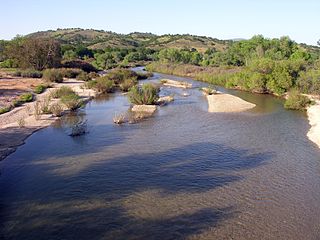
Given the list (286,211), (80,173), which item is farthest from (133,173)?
(286,211)

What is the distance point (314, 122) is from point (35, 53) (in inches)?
2207

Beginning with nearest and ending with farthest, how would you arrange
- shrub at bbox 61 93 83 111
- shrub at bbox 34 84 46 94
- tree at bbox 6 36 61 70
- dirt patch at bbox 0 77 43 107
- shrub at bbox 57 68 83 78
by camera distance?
shrub at bbox 61 93 83 111, dirt patch at bbox 0 77 43 107, shrub at bbox 34 84 46 94, shrub at bbox 57 68 83 78, tree at bbox 6 36 61 70

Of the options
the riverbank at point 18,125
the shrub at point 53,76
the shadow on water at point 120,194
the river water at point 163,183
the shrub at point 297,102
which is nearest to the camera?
the shadow on water at point 120,194

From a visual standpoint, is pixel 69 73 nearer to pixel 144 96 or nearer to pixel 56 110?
pixel 144 96

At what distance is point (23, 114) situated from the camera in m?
33.1

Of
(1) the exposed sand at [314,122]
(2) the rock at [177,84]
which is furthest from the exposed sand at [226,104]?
(2) the rock at [177,84]

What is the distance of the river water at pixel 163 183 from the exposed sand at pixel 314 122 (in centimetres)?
72

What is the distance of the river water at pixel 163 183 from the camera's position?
47.6ft

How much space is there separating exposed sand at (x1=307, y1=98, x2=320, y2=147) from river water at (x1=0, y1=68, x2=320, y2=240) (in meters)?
0.72

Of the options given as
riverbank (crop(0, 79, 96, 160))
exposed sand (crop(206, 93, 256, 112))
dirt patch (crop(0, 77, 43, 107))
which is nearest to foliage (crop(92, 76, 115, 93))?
dirt patch (crop(0, 77, 43, 107))

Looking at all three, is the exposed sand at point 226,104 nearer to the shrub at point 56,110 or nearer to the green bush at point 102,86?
the green bush at point 102,86

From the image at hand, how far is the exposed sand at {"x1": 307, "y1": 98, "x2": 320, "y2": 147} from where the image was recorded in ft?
91.3

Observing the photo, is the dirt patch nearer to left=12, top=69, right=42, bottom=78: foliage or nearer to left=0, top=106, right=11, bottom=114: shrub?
left=0, top=106, right=11, bottom=114: shrub

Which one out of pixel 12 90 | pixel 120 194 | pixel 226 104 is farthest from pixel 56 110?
pixel 226 104
